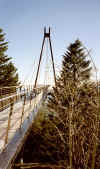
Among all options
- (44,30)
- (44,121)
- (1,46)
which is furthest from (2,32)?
(44,121)

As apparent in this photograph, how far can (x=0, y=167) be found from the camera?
1.31 metres

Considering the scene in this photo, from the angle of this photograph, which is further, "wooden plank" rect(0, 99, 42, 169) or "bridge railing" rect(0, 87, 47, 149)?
"bridge railing" rect(0, 87, 47, 149)

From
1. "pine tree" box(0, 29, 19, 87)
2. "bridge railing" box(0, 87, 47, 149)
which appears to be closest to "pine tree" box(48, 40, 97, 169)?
"bridge railing" box(0, 87, 47, 149)

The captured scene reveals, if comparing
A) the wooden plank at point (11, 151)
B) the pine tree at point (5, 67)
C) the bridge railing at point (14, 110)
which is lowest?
the wooden plank at point (11, 151)

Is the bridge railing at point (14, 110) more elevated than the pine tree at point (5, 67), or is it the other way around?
the pine tree at point (5, 67)

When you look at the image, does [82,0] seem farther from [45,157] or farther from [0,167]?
[45,157]

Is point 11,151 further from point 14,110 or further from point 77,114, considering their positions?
point 14,110

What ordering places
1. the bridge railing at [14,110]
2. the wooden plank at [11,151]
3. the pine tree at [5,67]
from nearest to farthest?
the wooden plank at [11,151] → the bridge railing at [14,110] → the pine tree at [5,67]

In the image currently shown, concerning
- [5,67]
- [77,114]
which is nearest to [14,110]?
[77,114]

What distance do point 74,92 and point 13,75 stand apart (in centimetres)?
1502

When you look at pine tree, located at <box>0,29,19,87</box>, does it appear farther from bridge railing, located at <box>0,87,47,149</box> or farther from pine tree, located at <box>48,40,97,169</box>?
pine tree, located at <box>48,40,97,169</box>

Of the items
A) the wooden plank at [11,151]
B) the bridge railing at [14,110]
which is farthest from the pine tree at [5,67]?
the wooden plank at [11,151]

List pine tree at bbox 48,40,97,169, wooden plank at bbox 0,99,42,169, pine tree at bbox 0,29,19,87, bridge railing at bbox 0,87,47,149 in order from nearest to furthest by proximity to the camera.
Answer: wooden plank at bbox 0,99,42,169, pine tree at bbox 48,40,97,169, bridge railing at bbox 0,87,47,149, pine tree at bbox 0,29,19,87

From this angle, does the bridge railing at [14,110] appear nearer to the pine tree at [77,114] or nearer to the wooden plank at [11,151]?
the wooden plank at [11,151]
